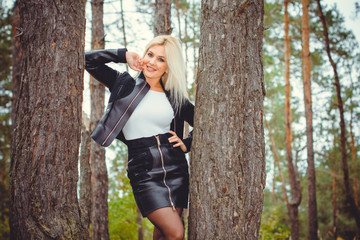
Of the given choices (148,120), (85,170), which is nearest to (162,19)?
(148,120)

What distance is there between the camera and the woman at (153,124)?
2676mm

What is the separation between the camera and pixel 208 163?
250 centimetres

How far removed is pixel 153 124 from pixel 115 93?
0.55 meters

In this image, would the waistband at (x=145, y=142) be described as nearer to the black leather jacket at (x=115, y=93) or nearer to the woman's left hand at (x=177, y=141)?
the woman's left hand at (x=177, y=141)

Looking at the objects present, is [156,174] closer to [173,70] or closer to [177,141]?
[177,141]

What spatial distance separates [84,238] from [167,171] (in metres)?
0.99

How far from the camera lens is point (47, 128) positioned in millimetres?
2164

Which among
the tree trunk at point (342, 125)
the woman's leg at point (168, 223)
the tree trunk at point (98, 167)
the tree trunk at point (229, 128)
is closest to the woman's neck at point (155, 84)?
the tree trunk at point (229, 128)

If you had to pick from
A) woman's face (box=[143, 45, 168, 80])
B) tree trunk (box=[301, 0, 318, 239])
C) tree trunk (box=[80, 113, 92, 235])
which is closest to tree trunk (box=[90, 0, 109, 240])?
tree trunk (box=[80, 113, 92, 235])

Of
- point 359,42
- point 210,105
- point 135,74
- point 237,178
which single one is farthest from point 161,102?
point 359,42

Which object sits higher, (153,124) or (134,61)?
(134,61)

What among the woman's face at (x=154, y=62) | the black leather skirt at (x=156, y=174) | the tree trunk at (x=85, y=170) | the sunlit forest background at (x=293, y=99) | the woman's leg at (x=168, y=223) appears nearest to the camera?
the woman's leg at (x=168, y=223)

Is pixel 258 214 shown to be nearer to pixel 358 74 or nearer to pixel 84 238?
pixel 84 238

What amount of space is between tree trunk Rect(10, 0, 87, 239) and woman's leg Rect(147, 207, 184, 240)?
68 cm
